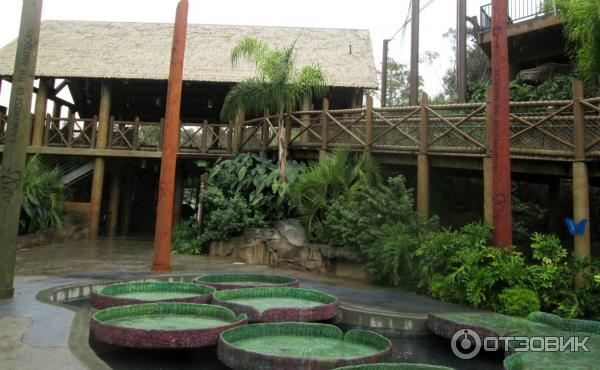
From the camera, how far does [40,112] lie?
1460 cm

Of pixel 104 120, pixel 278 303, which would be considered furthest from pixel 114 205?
pixel 278 303

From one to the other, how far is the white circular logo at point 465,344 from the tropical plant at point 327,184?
465 centimetres

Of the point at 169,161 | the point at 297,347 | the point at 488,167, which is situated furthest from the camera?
the point at 169,161

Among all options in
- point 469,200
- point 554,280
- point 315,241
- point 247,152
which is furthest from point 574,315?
point 247,152

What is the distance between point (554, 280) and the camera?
570 centimetres

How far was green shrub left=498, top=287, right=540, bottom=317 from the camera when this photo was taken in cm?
545

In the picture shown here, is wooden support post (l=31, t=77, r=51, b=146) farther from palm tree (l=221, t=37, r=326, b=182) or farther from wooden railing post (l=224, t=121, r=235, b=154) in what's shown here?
palm tree (l=221, t=37, r=326, b=182)

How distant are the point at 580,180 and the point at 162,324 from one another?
6132mm

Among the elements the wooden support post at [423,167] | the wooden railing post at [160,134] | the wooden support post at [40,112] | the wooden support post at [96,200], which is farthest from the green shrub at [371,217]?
the wooden support post at [40,112]

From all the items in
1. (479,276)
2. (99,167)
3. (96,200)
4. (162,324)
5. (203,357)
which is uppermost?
(99,167)

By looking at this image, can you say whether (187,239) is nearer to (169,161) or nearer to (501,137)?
(169,161)

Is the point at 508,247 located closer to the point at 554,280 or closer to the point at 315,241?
the point at 554,280

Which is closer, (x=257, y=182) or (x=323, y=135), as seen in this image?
(x=323, y=135)

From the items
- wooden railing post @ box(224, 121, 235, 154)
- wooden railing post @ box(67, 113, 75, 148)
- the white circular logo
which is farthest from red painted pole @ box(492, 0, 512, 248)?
wooden railing post @ box(67, 113, 75, 148)
